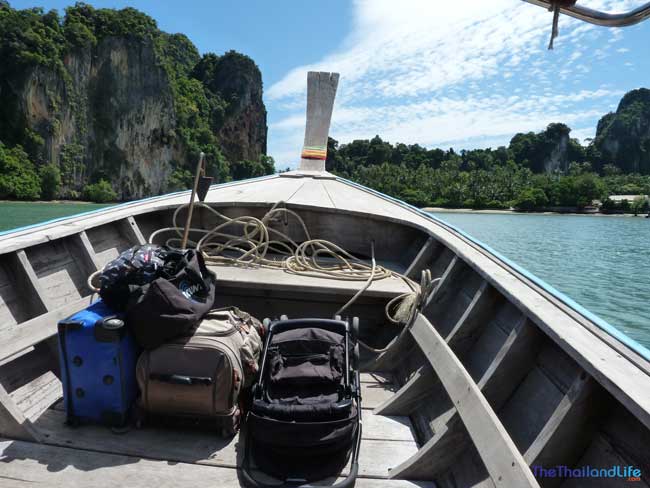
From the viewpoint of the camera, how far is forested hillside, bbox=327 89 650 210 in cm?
7050

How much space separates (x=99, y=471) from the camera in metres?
1.78

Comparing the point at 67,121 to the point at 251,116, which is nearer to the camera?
the point at 67,121

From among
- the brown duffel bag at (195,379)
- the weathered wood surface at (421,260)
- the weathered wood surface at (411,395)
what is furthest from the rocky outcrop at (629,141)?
the brown duffel bag at (195,379)

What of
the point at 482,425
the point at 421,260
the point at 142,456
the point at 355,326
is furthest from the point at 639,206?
the point at 142,456

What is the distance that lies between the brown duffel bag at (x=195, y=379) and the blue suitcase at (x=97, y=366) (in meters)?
0.08

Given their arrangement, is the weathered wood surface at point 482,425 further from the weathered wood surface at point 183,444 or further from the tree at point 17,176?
the tree at point 17,176

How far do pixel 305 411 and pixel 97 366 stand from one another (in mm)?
943

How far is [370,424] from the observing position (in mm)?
2260

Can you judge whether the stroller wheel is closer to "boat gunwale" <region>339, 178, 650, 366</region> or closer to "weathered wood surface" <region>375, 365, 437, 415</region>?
"weathered wood surface" <region>375, 365, 437, 415</region>

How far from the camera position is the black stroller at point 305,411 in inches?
69.6

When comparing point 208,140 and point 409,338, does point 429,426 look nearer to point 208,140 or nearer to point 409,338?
point 409,338

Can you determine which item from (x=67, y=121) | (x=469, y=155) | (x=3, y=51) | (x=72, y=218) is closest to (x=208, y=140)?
(x=67, y=121)

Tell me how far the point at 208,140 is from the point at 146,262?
79.0 meters

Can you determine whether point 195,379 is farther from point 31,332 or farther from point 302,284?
point 302,284
